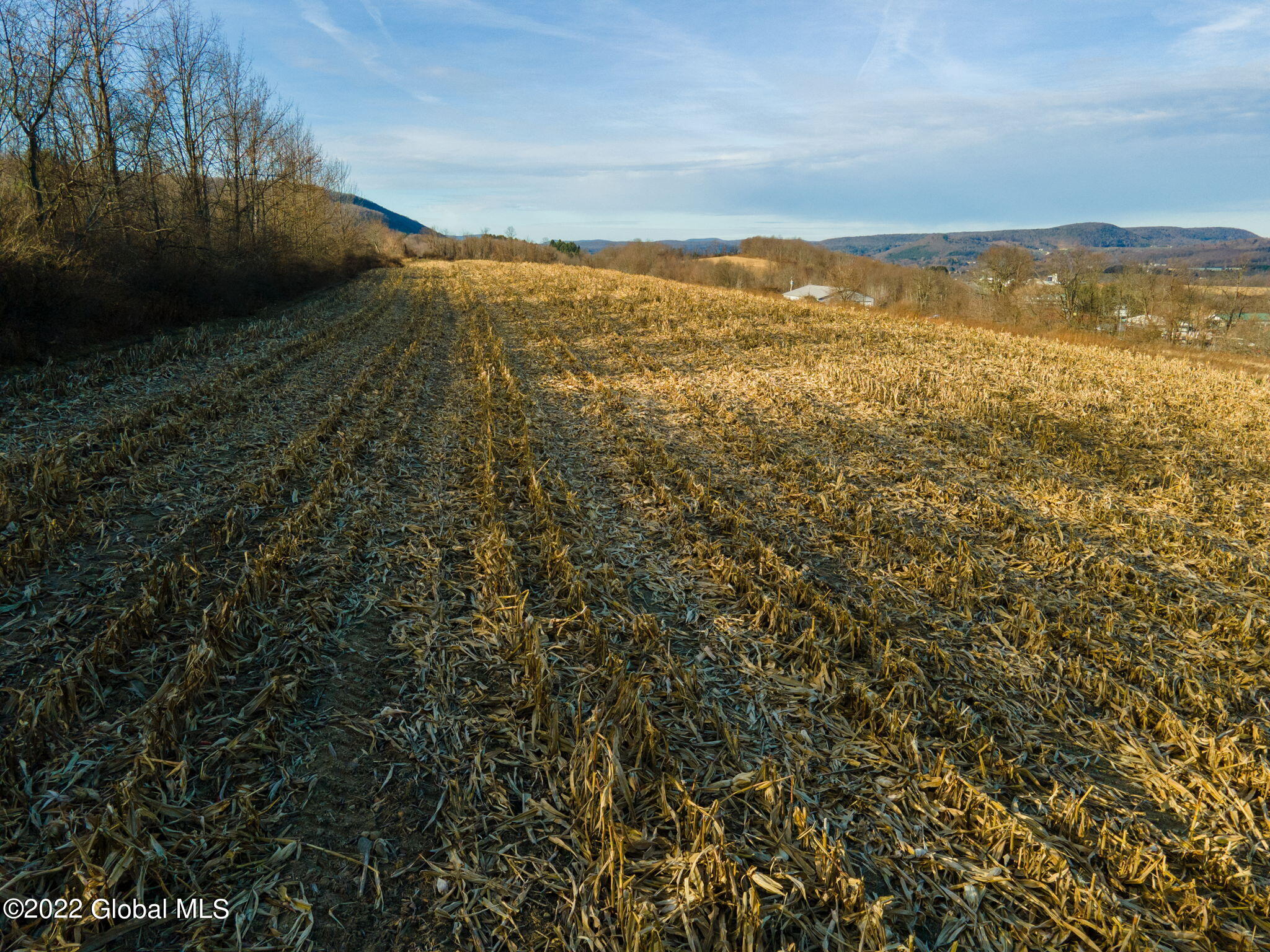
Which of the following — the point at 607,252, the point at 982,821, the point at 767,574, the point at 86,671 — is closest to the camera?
the point at 982,821

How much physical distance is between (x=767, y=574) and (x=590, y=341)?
14.4 meters

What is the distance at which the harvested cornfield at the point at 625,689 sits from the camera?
3051 millimetres

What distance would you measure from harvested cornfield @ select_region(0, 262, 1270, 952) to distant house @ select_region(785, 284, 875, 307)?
38.8 m

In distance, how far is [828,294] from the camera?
196ft

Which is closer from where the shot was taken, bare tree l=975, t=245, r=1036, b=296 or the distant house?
bare tree l=975, t=245, r=1036, b=296

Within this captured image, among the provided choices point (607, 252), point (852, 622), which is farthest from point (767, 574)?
point (607, 252)

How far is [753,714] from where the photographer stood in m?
4.32

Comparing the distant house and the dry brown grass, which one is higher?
the dry brown grass

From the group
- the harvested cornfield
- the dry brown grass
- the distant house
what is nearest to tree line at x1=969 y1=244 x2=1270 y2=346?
the distant house

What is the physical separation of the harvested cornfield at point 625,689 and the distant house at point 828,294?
127 feet

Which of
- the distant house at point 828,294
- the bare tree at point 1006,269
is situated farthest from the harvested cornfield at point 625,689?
the bare tree at point 1006,269

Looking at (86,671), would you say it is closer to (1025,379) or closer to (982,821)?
(982,821)

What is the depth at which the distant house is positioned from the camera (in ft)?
155

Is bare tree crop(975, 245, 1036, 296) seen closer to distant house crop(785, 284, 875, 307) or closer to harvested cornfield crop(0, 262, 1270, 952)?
distant house crop(785, 284, 875, 307)
